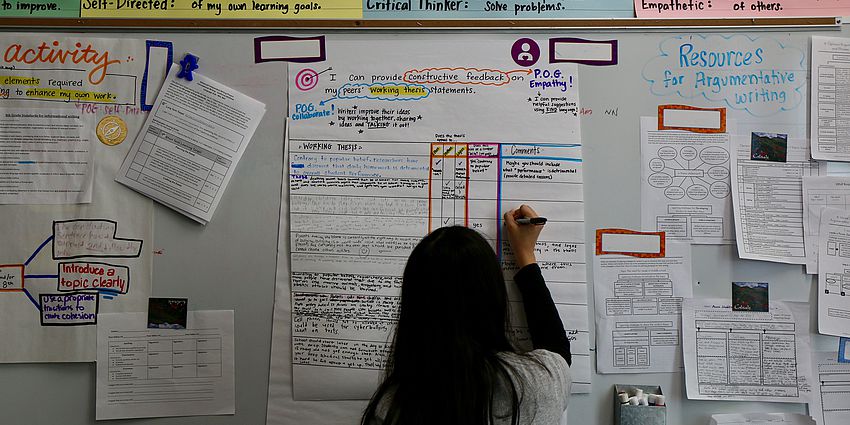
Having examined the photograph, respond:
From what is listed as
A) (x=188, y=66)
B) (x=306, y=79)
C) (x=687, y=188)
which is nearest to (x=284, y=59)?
(x=306, y=79)

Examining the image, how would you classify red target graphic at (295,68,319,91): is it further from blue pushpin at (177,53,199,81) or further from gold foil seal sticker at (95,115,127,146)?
gold foil seal sticker at (95,115,127,146)

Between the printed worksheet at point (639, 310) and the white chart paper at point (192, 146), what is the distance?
927 mm

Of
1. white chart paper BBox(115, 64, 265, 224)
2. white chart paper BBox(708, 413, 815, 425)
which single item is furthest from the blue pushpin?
white chart paper BBox(708, 413, 815, 425)

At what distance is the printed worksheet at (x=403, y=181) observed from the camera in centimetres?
152

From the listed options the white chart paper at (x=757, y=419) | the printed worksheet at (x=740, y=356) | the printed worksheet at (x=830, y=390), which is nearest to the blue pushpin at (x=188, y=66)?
the printed worksheet at (x=740, y=356)

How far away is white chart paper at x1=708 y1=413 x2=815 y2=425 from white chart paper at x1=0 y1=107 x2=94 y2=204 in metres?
1.62

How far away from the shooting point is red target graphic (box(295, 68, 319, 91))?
1.56 metres

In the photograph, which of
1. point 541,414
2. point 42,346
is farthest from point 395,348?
point 42,346

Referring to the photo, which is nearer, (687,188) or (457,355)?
(457,355)

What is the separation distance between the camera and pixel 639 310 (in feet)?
5.03

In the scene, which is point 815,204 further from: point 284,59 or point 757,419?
point 284,59

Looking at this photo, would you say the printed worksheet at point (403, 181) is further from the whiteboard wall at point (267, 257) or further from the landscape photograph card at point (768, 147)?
the landscape photograph card at point (768, 147)

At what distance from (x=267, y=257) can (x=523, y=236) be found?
0.62 meters

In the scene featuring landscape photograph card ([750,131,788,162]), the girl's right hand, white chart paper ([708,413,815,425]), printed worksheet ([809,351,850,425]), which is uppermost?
landscape photograph card ([750,131,788,162])
